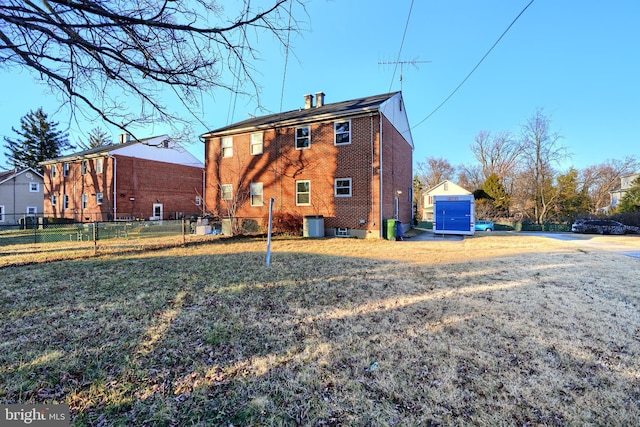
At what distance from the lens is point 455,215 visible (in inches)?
706

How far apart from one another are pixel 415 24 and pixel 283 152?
29.7ft

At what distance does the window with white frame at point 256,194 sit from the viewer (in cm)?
1669

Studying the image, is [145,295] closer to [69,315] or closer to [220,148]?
[69,315]

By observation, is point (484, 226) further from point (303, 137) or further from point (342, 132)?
point (303, 137)

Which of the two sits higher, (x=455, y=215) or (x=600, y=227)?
(x=455, y=215)

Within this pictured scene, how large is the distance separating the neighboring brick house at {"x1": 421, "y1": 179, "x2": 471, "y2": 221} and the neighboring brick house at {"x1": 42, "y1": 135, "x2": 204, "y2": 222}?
28.5 meters

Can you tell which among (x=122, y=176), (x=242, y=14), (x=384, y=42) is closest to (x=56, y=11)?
(x=242, y=14)

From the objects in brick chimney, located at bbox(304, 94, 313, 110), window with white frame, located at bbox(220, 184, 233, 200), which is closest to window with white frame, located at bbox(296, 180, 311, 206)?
window with white frame, located at bbox(220, 184, 233, 200)

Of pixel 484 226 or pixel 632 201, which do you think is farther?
pixel 484 226

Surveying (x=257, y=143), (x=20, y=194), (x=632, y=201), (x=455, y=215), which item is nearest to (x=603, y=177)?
(x=632, y=201)

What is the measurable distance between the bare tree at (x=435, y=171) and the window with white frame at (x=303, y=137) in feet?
127

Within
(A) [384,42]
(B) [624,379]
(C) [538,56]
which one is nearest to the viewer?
(B) [624,379]

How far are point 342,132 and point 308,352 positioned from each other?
12.9m

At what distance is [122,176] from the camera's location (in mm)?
24250
